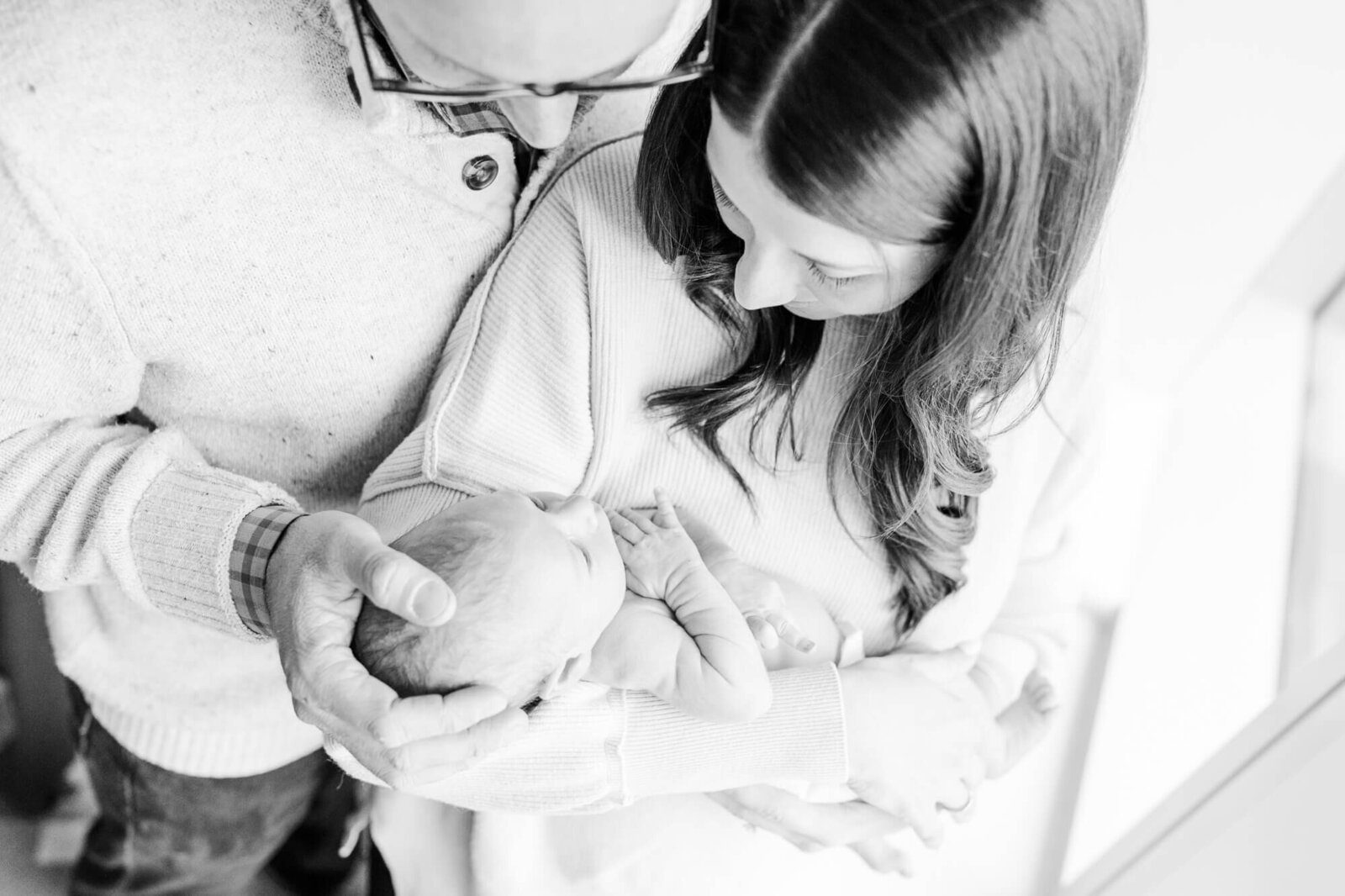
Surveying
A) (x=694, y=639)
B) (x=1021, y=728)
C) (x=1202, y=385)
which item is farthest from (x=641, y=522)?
(x=1202, y=385)

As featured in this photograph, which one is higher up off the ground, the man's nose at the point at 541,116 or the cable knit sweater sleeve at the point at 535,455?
the man's nose at the point at 541,116

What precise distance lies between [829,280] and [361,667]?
0.55 m

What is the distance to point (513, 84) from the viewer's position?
753 millimetres

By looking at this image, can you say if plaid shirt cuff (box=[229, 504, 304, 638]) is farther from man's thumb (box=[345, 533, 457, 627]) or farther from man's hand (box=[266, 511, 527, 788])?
man's thumb (box=[345, 533, 457, 627])

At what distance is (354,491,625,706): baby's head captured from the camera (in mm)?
883

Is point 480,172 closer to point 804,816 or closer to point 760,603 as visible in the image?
point 760,603

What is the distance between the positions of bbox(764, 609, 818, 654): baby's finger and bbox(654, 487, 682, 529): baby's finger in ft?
0.52

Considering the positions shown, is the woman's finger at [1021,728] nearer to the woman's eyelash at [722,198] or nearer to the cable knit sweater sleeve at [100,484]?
the woman's eyelash at [722,198]

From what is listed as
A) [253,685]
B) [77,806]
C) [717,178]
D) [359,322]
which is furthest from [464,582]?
[77,806]

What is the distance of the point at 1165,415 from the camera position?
182 centimetres

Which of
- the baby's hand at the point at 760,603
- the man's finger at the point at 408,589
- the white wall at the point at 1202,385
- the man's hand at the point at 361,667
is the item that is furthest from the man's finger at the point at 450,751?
the white wall at the point at 1202,385

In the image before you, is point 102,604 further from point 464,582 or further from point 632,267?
point 632,267

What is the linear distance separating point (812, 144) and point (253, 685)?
3.32ft

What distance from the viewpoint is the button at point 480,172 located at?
102 cm
